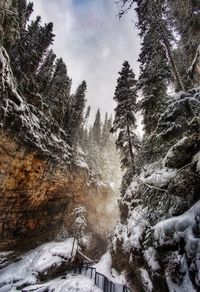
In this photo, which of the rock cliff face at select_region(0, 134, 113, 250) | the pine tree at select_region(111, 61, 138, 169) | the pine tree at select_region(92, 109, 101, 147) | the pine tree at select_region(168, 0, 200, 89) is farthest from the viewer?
the pine tree at select_region(92, 109, 101, 147)

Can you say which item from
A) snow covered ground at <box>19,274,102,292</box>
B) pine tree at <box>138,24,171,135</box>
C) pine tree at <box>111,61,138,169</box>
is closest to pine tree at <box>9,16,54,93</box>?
pine tree at <box>111,61,138,169</box>

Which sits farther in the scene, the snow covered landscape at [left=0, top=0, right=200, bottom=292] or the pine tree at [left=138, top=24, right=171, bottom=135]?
the pine tree at [left=138, top=24, right=171, bottom=135]

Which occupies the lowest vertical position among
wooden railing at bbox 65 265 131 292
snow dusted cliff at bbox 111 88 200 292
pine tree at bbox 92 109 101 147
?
wooden railing at bbox 65 265 131 292

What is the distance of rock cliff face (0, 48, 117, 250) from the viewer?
18391mm

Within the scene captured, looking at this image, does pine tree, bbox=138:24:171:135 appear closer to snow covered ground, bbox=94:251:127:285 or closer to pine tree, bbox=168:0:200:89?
pine tree, bbox=168:0:200:89

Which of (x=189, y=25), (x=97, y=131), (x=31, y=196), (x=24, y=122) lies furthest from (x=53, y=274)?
(x=97, y=131)

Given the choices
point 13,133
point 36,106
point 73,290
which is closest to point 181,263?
point 73,290

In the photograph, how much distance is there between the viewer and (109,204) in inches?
1822

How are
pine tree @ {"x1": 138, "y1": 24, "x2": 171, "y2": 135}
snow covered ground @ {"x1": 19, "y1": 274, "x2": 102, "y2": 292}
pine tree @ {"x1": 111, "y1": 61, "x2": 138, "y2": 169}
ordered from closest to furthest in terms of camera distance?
snow covered ground @ {"x1": 19, "y1": 274, "x2": 102, "y2": 292} < pine tree @ {"x1": 138, "y1": 24, "x2": 171, "y2": 135} < pine tree @ {"x1": 111, "y1": 61, "x2": 138, "y2": 169}

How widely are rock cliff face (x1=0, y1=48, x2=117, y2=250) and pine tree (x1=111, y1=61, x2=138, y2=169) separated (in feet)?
28.8

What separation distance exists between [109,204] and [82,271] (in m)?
26.1

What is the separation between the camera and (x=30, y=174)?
2186cm

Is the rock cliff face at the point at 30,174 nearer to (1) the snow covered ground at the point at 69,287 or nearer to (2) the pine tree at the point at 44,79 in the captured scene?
(2) the pine tree at the point at 44,79

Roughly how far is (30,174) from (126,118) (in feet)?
39.2
